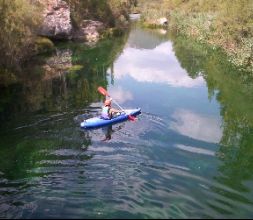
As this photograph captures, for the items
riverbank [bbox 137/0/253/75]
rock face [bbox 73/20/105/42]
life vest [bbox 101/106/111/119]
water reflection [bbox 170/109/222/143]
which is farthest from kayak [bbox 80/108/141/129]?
rock face [bbox 73/20/105/42]

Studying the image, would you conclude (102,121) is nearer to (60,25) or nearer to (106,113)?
(106,113)

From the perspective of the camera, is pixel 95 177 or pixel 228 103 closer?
pixel 95 177

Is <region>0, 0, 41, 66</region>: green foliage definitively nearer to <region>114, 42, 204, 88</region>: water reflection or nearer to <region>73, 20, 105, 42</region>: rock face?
<region>114, 42, 204, 88</region>: water reflection

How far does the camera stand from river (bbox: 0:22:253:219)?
13859 mm

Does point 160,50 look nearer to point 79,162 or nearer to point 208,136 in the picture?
point 208,136

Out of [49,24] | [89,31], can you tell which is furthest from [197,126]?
[89,31]

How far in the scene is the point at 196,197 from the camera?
1426 centimetres

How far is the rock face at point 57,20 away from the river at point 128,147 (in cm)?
1551

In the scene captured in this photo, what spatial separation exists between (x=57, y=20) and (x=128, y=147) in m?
36.6

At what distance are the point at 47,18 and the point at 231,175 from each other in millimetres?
39345

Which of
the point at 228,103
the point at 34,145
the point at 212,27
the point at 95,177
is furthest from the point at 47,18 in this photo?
the point at 95,177

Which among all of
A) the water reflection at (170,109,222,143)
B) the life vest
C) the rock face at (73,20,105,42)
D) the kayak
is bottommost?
the water reflection at (170,109,222,143)

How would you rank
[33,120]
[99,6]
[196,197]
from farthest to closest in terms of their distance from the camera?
1. [99,6]
2. [33,120]
3. [196,197]

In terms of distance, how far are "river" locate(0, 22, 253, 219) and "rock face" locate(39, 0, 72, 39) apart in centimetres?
1551
